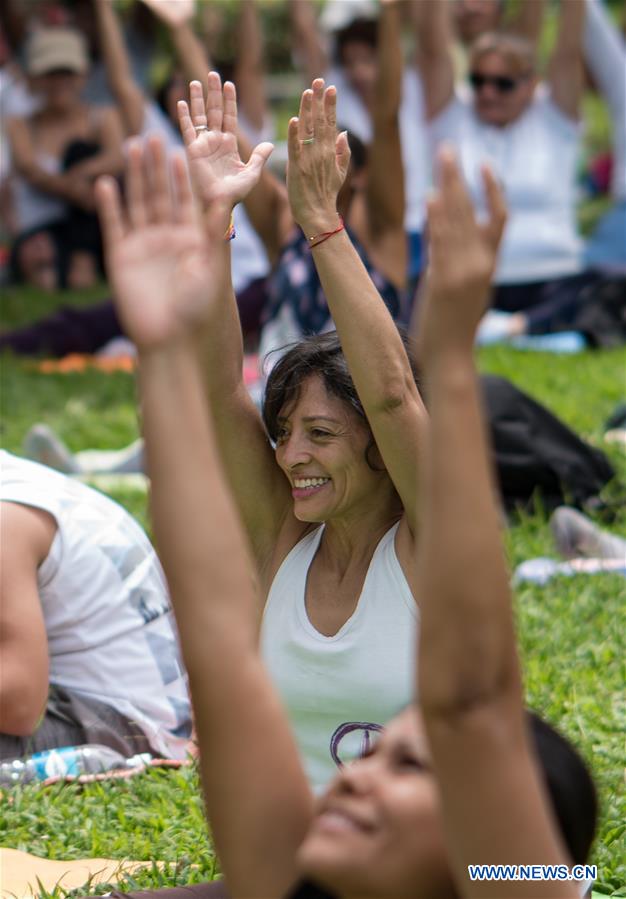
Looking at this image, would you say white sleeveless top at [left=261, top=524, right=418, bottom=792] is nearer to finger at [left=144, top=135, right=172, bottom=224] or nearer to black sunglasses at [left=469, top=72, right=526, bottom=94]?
finger at [left=144, top=135, right=172, bottom=224]

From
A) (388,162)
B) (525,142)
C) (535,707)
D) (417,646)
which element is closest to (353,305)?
(417,646)

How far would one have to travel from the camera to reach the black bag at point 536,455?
4.89 meters

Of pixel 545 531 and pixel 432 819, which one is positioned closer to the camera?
pixel 432 819

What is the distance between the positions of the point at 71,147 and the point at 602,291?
3678 millimetres

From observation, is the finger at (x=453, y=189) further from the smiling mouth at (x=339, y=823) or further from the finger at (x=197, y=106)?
the finger at (x=197, y=106)

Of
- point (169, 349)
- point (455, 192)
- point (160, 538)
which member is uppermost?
point (455, 192)

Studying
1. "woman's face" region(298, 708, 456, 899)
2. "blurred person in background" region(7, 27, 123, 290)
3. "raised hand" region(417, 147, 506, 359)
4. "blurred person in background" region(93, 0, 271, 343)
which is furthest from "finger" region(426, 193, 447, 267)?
"blurred person in background" region(7, 27, 123, 290)

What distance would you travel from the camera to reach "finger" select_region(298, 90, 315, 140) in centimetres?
258

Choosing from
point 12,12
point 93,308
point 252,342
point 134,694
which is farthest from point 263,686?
point 12,12

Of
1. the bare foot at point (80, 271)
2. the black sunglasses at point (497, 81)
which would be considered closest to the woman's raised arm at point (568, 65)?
the black sunglasses at point (497, 81)

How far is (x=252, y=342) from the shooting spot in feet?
23.7

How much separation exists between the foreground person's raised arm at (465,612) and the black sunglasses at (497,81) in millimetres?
6120

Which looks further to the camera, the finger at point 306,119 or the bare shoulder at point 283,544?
the bare shoulder at point 283,544

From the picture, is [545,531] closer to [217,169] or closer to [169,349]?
[217,169]
